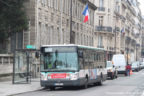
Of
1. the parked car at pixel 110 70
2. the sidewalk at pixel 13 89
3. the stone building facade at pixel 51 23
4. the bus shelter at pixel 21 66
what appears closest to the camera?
the sidewalk at pixel 13 89

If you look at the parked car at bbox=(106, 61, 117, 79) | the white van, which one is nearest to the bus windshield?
the parked car at bbox=(106, 61, 117, 79)

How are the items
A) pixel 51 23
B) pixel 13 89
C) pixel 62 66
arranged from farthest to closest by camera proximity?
pixel 51 23, pixel 62 66, pixel 13 89

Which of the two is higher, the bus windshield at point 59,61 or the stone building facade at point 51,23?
the stone building facade at point 51,23

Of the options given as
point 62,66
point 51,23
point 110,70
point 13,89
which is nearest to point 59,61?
point 62,66

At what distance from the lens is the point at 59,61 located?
82.7 ft

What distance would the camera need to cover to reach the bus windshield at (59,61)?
25.1 m

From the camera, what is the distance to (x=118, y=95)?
69.7ft

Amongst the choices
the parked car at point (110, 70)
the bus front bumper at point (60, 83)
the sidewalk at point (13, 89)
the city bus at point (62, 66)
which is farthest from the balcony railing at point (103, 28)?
the bus front bumper at point (60, 83)

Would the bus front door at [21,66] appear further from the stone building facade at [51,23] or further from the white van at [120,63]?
the white van at [120,63]

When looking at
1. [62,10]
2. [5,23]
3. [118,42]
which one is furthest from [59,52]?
[118,42]

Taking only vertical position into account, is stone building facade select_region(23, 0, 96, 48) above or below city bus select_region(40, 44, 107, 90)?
above

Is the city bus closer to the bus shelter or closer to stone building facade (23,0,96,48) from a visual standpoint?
the bus shelter

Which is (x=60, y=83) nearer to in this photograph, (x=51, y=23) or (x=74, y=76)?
(x=74, y=76)

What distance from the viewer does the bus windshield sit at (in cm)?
2511
